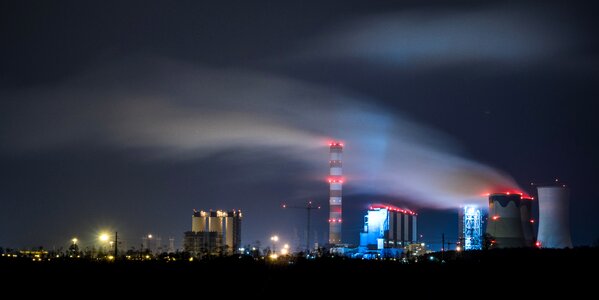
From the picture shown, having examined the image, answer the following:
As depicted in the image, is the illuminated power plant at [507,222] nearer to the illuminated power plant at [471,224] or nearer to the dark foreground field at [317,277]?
the illuminated power plant at [471,224]

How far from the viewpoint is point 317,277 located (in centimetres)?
5612

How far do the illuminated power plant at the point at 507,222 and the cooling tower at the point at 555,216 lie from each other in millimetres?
10860

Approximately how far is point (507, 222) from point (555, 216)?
14032 mm

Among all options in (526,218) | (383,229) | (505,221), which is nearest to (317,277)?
(505,221)

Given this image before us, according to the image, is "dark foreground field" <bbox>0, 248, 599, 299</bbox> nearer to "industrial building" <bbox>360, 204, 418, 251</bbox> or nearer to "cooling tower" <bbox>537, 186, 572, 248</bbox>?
"cooling tower" <bbox>537, 186, 572, 248</bbox>

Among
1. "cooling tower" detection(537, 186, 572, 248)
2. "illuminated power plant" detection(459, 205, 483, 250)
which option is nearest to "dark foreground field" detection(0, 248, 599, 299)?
"cooling tower" detection(537, 186, 572, 248)

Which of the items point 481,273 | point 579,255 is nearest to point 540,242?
point 579,255

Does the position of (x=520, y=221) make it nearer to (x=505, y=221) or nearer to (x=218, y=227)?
(x=505, y=221)

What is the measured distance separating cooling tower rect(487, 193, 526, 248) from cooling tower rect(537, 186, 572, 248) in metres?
11.0

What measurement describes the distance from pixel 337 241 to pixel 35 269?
99.8 metres

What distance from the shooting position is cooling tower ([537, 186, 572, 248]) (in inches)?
3248

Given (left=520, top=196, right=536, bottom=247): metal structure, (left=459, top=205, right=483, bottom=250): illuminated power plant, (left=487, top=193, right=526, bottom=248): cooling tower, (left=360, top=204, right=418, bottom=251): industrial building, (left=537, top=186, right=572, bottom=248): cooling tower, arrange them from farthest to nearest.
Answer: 1. (left=360, top=204, right=418, bottom=251): industrial building
2. (left=459, top=205, right=483, bottom=250): illuminated power plant
3. (left=520, top=196, right=536, bottom=247): metal structure
4. (left=487, top=193, right=526, bottom=248): cooling tower
5. (left=537, top=186, right=572, bottom=248): cooling tower

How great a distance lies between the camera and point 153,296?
143 feet

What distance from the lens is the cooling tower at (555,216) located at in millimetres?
82500
